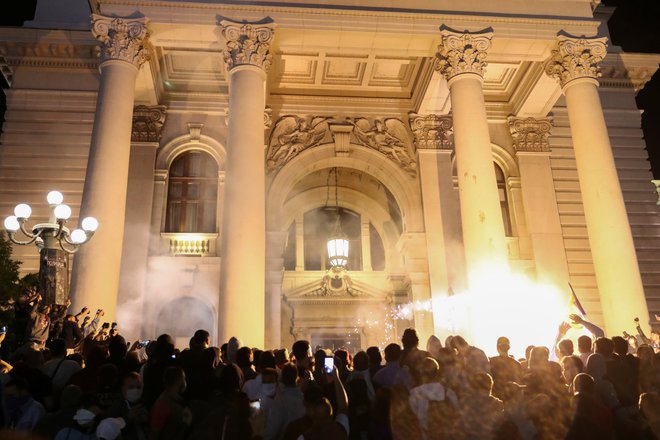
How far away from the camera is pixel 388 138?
2145 centimetres

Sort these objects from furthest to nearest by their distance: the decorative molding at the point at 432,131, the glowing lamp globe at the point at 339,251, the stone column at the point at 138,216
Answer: the decorative molding at the point at 432,131 → the glowing lamp globe at the point at 339,251 → the stone column at the point at 138,216

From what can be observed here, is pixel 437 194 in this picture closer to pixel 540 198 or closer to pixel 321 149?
pixel 540 198

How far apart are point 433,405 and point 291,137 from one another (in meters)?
16.8

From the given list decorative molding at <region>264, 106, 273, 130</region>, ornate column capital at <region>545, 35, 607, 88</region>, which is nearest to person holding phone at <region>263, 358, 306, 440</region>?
ornate column capital at <region>545, 35, 607, 88</region>

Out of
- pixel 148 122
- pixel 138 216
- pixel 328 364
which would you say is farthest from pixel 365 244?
pixel 328 364

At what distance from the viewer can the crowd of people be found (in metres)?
4.89

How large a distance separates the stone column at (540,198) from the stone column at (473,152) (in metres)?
Answer: 5.44

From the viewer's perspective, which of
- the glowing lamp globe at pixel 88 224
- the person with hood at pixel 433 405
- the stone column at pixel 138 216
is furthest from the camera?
the stone column at pixel 138 216

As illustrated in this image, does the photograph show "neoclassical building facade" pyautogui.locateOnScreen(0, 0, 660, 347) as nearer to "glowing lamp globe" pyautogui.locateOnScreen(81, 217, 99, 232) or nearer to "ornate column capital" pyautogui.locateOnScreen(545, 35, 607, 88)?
"ornate column capital" pyautogui.locateOnScreen(545, 35, 607, 88)

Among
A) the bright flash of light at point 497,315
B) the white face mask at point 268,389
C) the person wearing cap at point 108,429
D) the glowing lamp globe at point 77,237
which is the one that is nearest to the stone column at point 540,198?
the bright flash of light at point 497,315

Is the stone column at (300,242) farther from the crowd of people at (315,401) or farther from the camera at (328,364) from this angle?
the crowd of people at (315,401)

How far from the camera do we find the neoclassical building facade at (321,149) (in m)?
15.1

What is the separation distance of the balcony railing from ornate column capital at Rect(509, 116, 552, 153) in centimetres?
1207

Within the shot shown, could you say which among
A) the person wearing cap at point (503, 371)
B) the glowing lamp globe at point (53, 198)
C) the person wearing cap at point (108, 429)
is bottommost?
the person wearing cap at point (108, 429)
